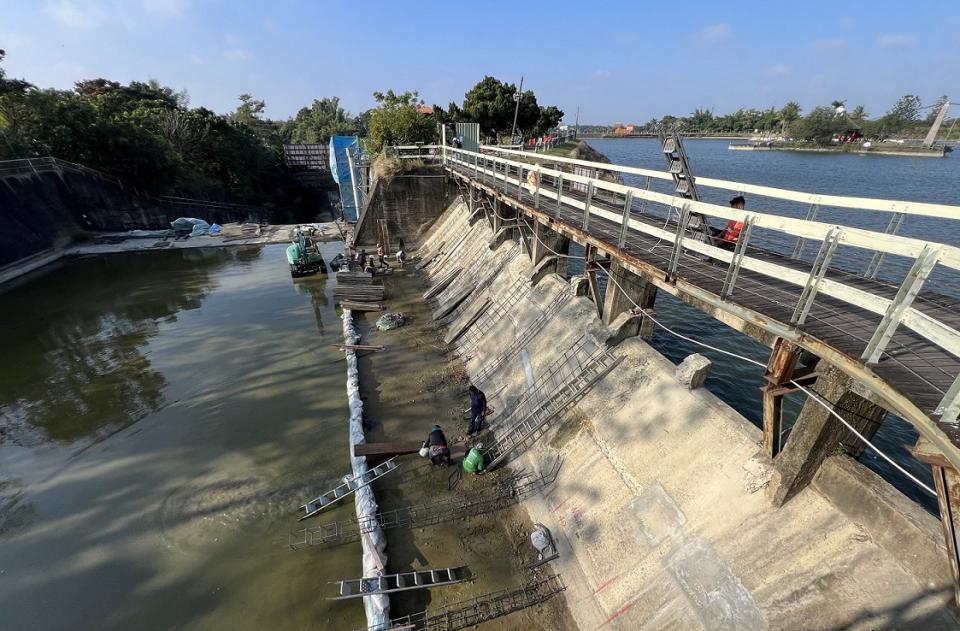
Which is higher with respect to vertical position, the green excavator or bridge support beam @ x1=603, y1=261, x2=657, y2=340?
bridge support beam @ x1=603, y1=261, x2=657, y2=340

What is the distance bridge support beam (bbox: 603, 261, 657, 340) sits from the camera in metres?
10.5

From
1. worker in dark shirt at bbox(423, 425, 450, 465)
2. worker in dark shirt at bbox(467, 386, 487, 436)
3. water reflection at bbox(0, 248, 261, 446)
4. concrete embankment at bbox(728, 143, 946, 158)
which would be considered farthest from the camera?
concrete embankment at bbox(728, 143, 946, 158)

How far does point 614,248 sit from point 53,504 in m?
16.5

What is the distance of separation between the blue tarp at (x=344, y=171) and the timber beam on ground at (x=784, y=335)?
116 feet

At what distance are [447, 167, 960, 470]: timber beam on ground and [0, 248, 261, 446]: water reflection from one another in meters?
17.2

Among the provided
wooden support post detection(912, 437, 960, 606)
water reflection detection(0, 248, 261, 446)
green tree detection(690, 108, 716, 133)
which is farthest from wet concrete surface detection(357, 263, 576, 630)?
green tree detection(690, 108, 716, 133)

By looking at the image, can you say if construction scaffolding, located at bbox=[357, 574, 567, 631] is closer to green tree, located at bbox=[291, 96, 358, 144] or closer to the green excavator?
the green excavator

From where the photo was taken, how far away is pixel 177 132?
4506cm

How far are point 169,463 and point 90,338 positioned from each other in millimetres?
12941

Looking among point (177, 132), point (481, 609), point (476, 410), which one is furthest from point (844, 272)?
point (177, 132)

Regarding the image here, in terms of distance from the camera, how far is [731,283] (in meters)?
6.47

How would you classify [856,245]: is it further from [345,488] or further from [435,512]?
[345,488]

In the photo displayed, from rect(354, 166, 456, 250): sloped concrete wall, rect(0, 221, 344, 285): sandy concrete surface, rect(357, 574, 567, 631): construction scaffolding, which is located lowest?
rect(357, 574, 567, 631): construction scaffolding

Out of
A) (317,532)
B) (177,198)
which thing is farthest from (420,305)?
(177,198)
